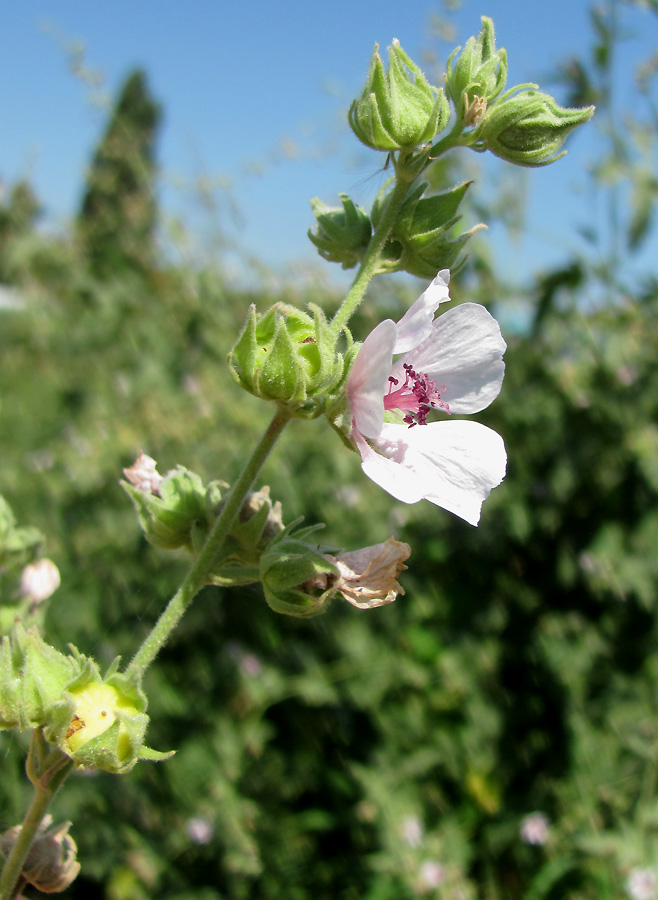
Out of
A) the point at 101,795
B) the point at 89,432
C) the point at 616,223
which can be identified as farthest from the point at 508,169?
the point at 101,795

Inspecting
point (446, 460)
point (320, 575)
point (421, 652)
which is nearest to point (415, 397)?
point (446, 460)

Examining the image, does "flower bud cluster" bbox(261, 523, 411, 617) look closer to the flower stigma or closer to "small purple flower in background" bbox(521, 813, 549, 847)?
the flower stigma

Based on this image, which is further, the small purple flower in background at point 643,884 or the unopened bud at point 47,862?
the small purple flower in background at point 643,884

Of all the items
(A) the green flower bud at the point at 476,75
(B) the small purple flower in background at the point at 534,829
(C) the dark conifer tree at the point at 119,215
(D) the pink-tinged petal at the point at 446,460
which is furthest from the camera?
(C) the dark conifer tree at the point at 119,215

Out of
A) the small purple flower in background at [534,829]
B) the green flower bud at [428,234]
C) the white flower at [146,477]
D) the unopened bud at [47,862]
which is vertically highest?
the green flower bud at [428,234]

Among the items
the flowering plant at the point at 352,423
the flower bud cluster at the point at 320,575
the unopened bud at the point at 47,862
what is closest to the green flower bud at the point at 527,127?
the flowering plant at the point at 352,423

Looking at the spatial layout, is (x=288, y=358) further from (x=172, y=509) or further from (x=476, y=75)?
(x=476, y=75)

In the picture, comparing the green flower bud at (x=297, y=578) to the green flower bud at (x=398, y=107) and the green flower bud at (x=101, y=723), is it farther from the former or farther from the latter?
the green flower bud at (x=398, y=107)

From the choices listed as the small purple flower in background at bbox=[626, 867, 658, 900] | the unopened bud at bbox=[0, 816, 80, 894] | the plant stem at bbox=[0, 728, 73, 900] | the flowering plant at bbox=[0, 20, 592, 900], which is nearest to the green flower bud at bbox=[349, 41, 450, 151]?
the flowering plant at bbox=[0, 20, 592, 900]
